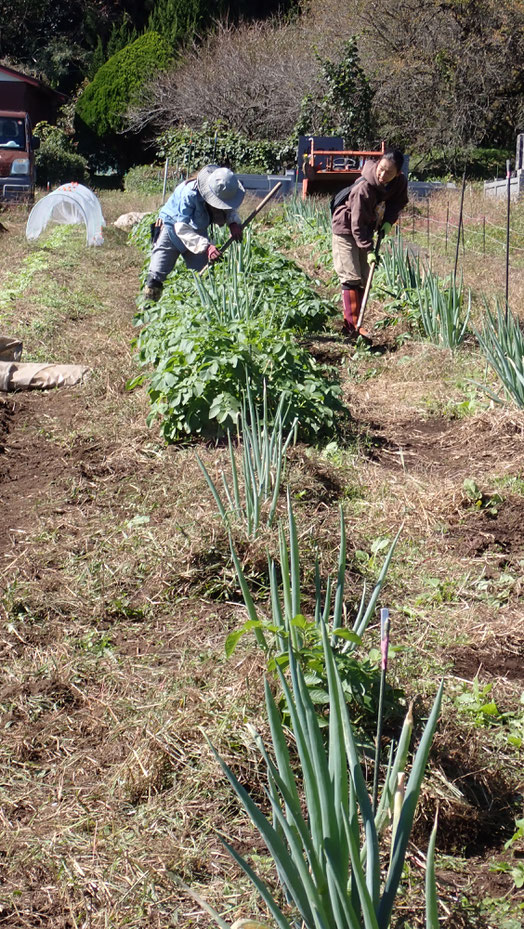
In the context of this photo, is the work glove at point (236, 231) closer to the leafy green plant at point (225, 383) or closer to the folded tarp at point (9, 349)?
the folded tarp at point (9, 349)

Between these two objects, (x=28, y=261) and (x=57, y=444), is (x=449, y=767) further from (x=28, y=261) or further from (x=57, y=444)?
(x=28, y=261)

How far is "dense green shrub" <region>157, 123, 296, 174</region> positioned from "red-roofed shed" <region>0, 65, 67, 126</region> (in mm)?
9251

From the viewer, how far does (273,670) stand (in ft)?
7.88

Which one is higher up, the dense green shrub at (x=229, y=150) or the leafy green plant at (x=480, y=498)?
the dense green shrub at (x=229, y=150)

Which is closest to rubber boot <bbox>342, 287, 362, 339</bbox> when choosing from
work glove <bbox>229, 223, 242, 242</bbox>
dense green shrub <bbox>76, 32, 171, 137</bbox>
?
work glove <bbox>229, 223, 242, 242</bbox>

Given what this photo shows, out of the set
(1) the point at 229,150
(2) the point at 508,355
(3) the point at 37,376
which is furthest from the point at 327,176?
(2) the point at 508,355

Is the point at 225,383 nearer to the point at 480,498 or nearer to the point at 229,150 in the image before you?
the point at 480,498

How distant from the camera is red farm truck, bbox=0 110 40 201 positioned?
17141 millimetres

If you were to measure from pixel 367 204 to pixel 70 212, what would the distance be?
7.64 metres

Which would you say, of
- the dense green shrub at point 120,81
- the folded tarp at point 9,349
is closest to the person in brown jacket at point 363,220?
the folded tarp at point 9,349

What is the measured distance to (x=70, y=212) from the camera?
531 inches

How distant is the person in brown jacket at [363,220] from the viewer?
6791 mm

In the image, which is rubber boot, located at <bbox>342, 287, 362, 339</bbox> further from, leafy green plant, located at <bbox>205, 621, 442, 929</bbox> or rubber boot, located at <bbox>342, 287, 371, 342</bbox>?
leafy green plant, located at <bbox>205, 621, 442, 929</bbox>

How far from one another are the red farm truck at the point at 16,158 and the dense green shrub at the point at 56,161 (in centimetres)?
614
